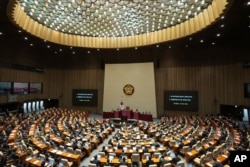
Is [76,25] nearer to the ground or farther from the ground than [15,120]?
farther from the ground

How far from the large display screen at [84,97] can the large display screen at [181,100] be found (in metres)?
10.7

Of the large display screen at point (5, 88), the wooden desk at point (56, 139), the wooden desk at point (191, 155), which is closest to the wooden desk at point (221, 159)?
the wooden desk at point (191, 155)

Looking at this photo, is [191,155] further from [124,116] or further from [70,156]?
[124,116]

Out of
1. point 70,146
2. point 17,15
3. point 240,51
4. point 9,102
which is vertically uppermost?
point 17,15

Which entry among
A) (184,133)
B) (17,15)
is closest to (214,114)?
(184,133)

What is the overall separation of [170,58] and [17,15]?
19024mm

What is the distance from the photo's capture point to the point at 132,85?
94.9ft

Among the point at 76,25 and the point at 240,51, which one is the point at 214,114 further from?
the point at 76,25

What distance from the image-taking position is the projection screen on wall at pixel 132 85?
92.3 feet

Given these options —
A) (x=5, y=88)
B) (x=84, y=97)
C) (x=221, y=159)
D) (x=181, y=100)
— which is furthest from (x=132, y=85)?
(x=221, y=159)

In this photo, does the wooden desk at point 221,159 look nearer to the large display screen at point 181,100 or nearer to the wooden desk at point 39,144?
the wooden desk at point 39,144

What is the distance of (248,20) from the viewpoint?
1510 centimetres

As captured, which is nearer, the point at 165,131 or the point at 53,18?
the point at 165,131

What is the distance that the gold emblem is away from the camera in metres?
28.9
